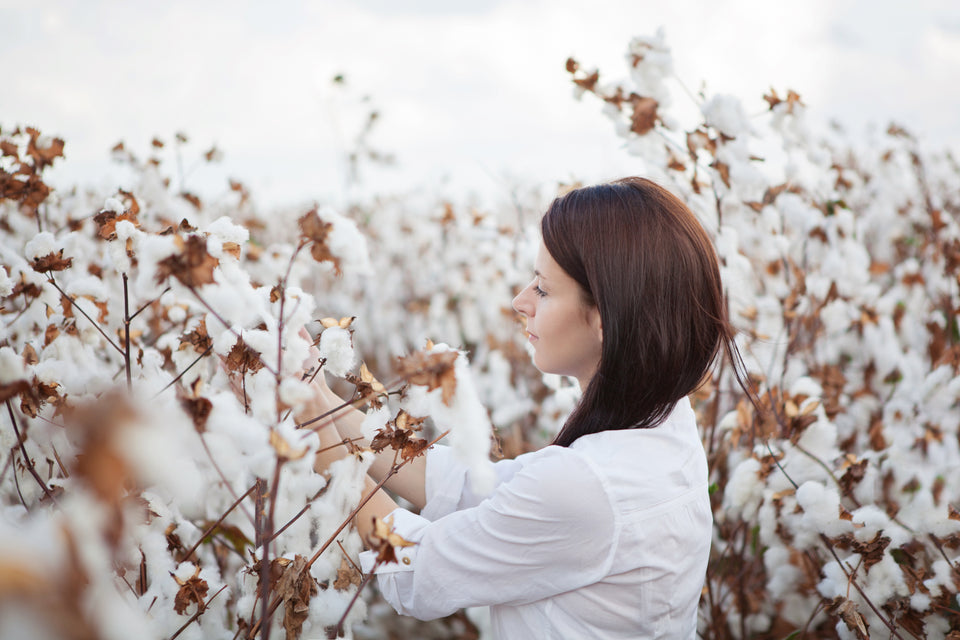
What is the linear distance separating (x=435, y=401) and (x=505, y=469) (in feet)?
1.75

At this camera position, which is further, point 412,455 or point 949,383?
point 949,383

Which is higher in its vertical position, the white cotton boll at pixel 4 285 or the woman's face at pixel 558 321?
the white cotton boll at pixel 4 285

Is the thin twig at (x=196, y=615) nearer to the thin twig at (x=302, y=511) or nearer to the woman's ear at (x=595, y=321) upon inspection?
the thin twig at (x=302, y=511)

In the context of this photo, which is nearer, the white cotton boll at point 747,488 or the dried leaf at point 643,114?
the white cotton boll at point 747,488

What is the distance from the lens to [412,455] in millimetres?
947

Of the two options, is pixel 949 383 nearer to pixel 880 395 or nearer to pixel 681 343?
pixel 880 395

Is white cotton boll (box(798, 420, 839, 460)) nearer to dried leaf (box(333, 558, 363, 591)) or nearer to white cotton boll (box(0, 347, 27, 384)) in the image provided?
dried leaf (box(333, 558, 363, 591))

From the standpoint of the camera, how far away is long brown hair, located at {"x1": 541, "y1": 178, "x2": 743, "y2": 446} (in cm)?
108

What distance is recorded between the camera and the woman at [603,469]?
37.8 inches

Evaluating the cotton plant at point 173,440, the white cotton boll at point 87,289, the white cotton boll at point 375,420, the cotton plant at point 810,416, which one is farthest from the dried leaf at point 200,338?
the cotton plant at point 810,416

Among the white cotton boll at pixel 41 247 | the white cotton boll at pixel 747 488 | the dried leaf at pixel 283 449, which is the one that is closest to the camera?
the dried leaf at pixel 283 449

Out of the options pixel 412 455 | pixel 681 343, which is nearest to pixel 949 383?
pixel 681 343

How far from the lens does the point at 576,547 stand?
3.14 ft

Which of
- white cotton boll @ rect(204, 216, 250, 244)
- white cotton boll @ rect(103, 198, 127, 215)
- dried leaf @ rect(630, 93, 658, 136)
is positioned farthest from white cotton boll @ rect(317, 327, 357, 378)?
dried leaf @ rect(630, 93, 658, 136)
